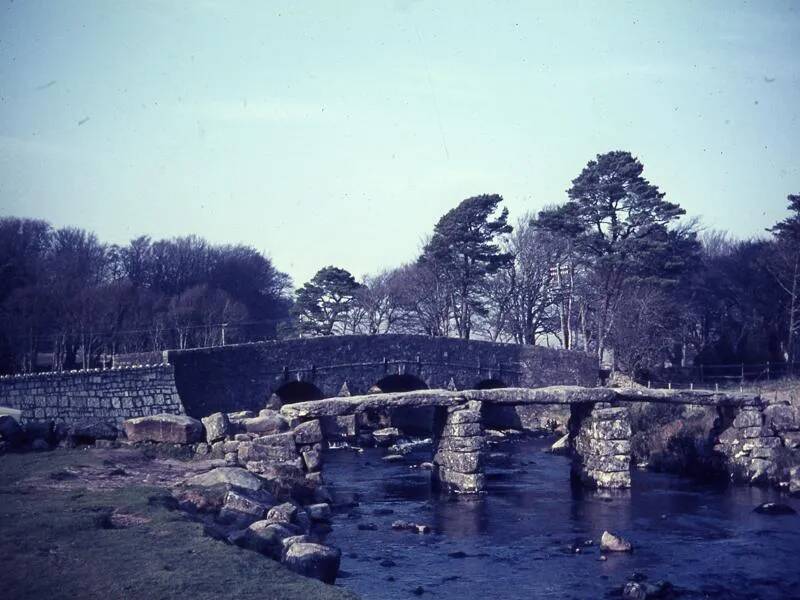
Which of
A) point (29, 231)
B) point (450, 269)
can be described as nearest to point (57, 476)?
point (450, 269)

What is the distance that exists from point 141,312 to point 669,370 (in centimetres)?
2716

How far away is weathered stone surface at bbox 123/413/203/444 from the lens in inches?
639

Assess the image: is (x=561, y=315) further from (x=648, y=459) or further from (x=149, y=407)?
(x=149, y=407)

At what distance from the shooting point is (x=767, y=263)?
4138cm

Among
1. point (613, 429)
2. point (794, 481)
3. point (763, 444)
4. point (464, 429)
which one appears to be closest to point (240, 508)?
point (464, 429)

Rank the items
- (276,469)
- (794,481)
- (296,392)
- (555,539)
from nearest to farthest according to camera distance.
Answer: (555,539) < (276,469) < (794,481) < (296,392)

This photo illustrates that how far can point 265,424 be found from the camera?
16969 mm

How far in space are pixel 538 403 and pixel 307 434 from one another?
20.7 ft

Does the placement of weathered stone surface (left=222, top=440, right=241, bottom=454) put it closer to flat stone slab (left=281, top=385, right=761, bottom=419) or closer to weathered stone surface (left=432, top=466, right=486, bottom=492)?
flat stone slab (left=281, top=385, right=761, bottom=419)

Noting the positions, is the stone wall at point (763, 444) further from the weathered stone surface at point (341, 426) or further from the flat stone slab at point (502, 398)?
the weathered stone surface at point (341, 426)

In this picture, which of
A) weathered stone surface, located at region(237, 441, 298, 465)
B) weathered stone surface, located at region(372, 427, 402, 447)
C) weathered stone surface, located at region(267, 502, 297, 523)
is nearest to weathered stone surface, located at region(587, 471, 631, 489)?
weathered stone surface, located at region(237, 441, 298, 465)

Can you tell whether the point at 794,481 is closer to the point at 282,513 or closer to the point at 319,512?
the point at 319,512

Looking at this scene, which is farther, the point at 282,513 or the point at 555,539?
the point at 555,539

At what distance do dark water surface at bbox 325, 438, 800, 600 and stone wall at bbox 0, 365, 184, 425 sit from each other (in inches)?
233
